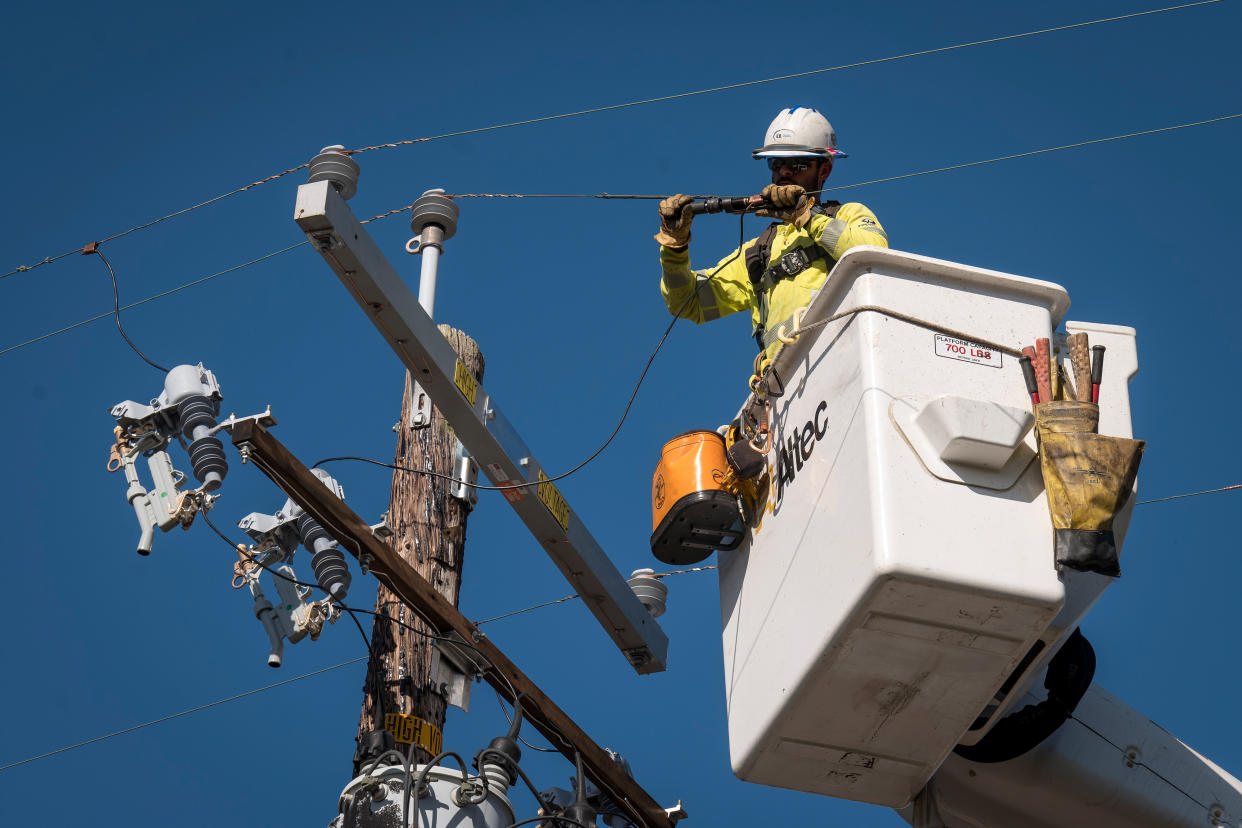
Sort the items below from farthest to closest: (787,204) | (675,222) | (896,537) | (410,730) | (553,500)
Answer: (553,500) < (410,730) < (675,222) < (787,204) < (896,537)

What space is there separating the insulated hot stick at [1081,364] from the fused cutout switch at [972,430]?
0.77ft

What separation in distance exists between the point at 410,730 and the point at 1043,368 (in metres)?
2.87

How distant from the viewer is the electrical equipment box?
4.63 meters

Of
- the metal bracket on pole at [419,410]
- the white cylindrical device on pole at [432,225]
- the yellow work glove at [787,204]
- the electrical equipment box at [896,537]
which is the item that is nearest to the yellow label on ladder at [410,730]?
the metal bracket on pole at [419,410]

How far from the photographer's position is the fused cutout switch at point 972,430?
4691 millimetres

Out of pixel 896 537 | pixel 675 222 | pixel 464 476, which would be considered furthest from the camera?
pixel 464 476

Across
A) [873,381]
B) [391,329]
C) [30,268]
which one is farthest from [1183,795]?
[30,268]

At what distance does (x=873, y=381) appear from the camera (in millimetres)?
4879

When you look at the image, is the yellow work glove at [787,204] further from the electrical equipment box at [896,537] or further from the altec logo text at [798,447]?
the altec logo text at [798,447]

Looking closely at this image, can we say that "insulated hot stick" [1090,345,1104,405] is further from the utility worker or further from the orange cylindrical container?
the orange cylindrical container

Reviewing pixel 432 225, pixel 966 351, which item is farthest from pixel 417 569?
pixel 966 351

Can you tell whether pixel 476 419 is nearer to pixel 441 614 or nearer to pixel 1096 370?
pixel 441 614

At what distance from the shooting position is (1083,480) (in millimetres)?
4652

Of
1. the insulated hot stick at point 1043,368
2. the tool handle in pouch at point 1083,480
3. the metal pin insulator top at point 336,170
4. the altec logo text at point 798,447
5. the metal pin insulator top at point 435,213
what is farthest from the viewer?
the metal pin insulator top at point 435,213
